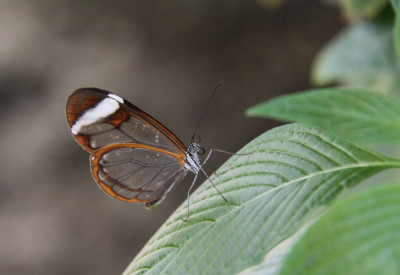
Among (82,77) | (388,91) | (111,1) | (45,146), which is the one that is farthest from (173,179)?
(111,1)

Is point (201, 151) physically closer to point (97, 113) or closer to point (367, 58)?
point (97, 113)

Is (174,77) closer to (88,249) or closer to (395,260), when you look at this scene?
A: (88,249)

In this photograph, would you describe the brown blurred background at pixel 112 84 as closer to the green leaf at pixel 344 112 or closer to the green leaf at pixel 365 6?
the green leaf at pixel 365 6

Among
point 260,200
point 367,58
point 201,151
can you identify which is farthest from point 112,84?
point 260,200

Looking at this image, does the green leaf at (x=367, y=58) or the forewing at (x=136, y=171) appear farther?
the green leaf at (x=367, y=58)

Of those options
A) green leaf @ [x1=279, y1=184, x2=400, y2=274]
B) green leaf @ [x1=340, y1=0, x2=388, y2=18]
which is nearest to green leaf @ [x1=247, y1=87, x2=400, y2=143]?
green leaf @ [x1=279, y1=184, x2=400, y2=274]

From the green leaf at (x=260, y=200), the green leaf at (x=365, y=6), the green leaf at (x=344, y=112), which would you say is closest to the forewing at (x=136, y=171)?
the green leaf at (x=260, y=200)

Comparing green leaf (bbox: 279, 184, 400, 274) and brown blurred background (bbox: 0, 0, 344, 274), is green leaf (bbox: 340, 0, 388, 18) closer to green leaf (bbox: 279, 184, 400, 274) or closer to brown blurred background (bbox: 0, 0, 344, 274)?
green leaf (bbox: 279, 184, 400, 274)
